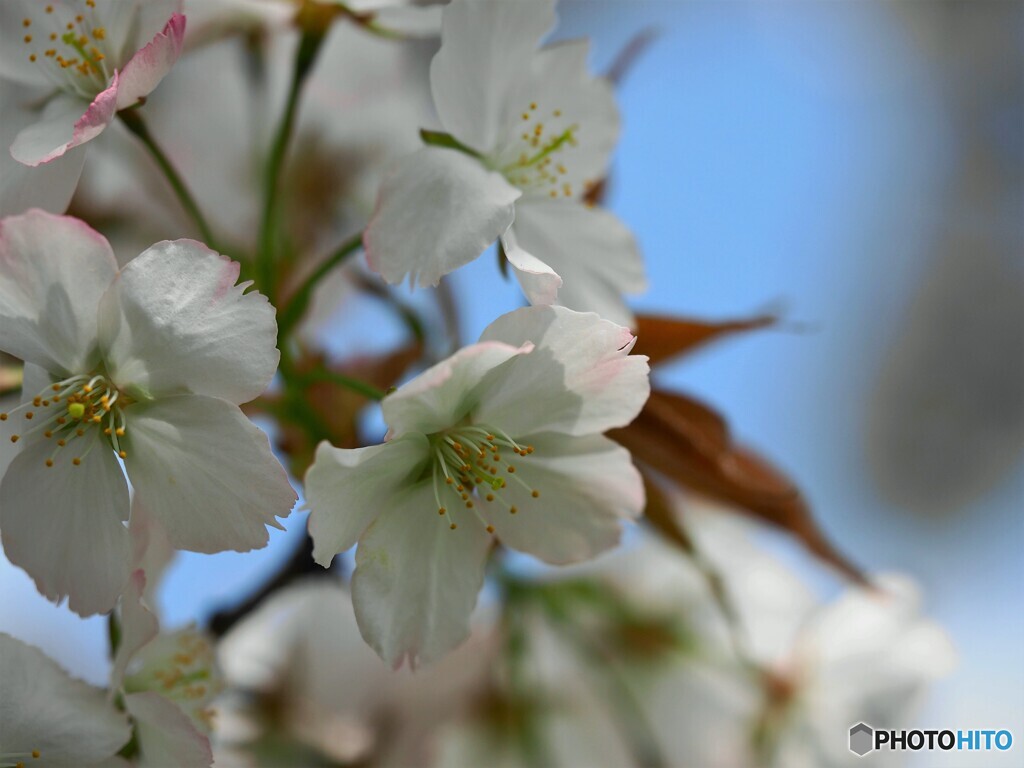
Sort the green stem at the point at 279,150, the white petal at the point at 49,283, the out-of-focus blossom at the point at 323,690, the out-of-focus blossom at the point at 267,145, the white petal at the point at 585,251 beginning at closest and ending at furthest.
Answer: the white petal at the point at 49,283 → the white petal at the point at 585,251 → the green stem at the point at 279,150 → the out-of-focus blossom at the point at 323,690 → the out-of-focus blossom at the point at 267,145

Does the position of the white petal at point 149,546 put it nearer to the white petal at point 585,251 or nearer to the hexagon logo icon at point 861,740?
the white petal at point 585,251

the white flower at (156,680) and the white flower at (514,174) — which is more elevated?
the white flower at (514,174)

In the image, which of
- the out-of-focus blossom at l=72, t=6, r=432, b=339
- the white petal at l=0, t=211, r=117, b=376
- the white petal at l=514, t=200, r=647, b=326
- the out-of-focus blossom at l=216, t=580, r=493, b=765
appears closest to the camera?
the white petal at l=0, t=211, r=117, b=376

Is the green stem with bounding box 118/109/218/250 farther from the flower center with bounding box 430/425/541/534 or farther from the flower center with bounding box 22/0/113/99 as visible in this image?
the flower center with bounding box 430/425/541/534

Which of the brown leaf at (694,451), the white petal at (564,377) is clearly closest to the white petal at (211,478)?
the white petal at (564,377)

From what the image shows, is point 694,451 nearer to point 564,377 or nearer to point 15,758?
point 564,377

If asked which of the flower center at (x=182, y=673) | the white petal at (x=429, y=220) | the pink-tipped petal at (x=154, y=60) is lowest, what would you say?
the flower center at (x=182, y=673)

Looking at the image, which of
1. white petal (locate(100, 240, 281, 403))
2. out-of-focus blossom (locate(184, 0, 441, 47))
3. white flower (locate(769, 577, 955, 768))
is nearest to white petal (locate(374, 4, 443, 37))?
out-of-focus blossom (locate(184, 0, 441, 47))
